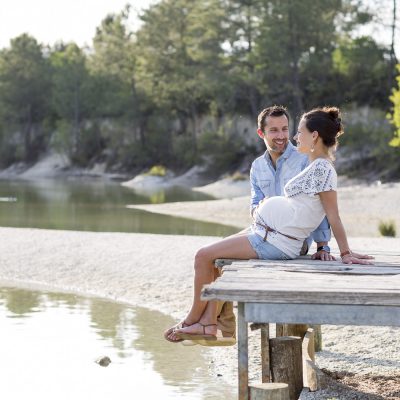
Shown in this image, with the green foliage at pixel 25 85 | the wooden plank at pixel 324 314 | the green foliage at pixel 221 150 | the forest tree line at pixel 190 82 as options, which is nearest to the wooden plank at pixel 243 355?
the wooden plank at pixel 324 314

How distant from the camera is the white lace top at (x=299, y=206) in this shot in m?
6.49

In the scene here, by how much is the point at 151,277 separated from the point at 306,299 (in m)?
9.45

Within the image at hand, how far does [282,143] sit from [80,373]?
3405 mm

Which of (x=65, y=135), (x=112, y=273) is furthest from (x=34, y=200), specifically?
(x=65, y=135)

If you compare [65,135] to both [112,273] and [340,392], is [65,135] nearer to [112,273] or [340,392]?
[112,273]

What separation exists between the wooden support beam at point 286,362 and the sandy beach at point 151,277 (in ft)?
0.42

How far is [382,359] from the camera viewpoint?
877cm

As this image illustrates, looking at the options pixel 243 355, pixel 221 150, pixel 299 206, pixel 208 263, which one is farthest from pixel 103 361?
pixel 221 150

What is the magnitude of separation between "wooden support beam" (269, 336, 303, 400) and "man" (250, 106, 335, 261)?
2.75 feet

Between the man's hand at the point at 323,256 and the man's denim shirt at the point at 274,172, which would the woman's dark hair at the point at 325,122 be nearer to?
the man's denim shirt at the point at 274,172

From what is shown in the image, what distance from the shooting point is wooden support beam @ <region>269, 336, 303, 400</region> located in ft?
21.1

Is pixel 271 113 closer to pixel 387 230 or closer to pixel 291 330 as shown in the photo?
pixel 291 330

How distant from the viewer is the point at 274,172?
7.21 meters

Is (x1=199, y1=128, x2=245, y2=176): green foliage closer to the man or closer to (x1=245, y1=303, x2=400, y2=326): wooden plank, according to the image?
the man
